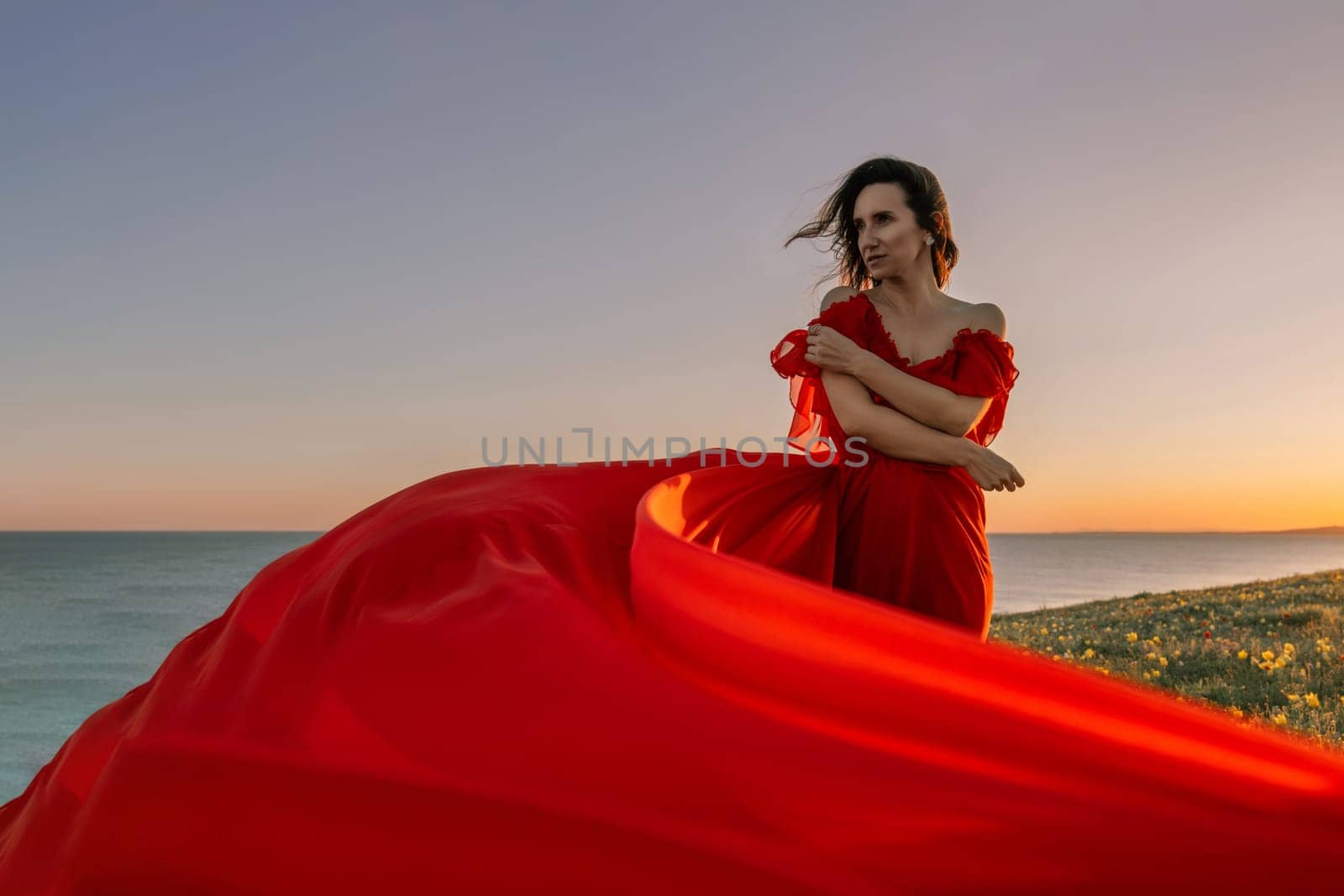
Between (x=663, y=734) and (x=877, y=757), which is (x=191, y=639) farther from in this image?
(x=877, y=757)

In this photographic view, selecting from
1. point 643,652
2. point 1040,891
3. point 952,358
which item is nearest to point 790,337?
point 952,358

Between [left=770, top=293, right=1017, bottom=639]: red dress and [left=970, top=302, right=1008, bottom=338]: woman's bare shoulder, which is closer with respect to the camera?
[left=770, top=293, right=1017, bottom=639]: red dress

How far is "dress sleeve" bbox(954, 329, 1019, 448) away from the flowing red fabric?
1280mm

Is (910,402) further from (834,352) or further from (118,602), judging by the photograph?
(118,602)

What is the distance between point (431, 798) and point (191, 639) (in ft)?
5.03

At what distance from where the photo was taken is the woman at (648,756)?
5.48 feet

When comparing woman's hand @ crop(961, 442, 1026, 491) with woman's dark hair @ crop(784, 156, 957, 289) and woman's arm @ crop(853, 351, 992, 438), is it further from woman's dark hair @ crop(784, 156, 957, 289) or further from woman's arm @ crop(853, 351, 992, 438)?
woman's dark hair @ crop(784, 156, 957, 289)

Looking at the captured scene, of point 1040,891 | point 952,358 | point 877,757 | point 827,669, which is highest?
point 952,358

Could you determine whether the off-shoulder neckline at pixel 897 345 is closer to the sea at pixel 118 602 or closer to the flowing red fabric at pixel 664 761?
the flowing red fabric at pixel 664 761

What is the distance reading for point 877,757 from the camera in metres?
1.75

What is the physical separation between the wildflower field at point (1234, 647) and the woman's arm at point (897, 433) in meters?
0.62

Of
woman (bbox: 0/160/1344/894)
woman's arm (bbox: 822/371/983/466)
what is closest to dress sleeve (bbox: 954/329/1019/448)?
woman's arm (bbox: 822/371/983/466)

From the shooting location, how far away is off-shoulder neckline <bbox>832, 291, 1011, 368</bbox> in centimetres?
318

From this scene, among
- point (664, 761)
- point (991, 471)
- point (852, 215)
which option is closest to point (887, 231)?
point (852, 215)
